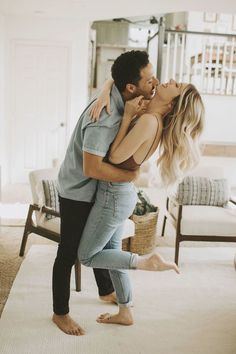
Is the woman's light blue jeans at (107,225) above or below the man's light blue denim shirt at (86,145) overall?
below

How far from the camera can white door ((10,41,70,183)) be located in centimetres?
607

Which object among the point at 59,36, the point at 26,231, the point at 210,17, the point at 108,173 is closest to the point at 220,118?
the point at 59,36

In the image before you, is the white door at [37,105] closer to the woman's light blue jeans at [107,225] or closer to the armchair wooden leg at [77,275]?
the armchair wooden leg at [77,275]

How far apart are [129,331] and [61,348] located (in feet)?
1.35

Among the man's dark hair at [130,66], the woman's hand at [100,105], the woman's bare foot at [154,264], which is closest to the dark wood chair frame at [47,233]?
the woman's bare foot at [154,264]

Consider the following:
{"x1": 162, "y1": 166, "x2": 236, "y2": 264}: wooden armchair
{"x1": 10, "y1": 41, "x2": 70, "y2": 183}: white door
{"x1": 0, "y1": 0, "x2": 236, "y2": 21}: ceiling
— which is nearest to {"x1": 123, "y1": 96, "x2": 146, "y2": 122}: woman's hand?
{"x1": 162, "y1": 166, "x2": 236, "y2": 264}: wooden armchair

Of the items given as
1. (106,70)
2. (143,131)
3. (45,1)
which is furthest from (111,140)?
(106,70)

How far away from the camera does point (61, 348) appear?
2090mm

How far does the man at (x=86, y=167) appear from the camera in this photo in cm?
183

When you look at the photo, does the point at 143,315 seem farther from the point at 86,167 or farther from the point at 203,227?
the point at 86,167

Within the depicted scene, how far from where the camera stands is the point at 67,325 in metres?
2.23

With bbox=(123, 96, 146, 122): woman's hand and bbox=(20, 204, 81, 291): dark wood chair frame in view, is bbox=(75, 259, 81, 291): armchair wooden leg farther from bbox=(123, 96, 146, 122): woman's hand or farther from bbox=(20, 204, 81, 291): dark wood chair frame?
bbox=(123, 96, 146, 122): woman's hand

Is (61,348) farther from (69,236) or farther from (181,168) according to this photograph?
(181,168)

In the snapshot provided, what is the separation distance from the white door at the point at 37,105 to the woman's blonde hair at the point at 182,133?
4165 mm
